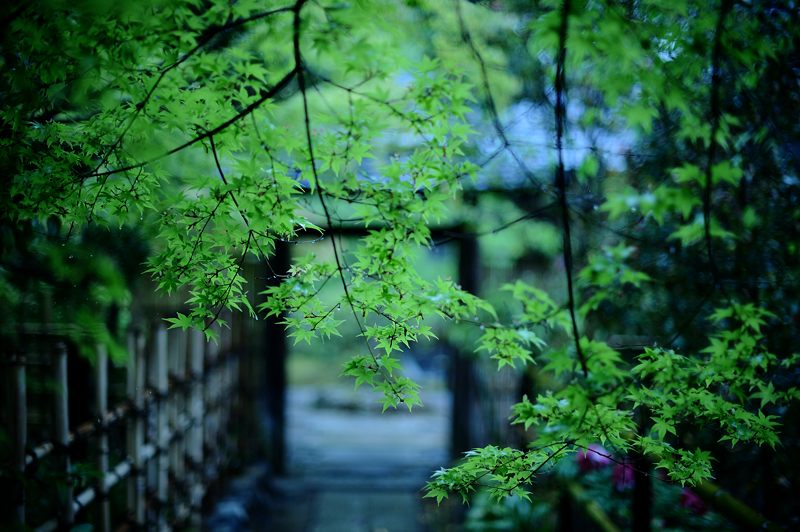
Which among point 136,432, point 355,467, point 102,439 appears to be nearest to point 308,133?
point 102,439

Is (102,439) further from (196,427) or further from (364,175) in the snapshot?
(364,175)

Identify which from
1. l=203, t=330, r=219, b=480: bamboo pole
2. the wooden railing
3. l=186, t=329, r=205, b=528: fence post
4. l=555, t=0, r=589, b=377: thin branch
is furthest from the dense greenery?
l=203, t=330, r=219, b=480: bamboo pole

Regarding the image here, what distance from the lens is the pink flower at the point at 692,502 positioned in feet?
10.1

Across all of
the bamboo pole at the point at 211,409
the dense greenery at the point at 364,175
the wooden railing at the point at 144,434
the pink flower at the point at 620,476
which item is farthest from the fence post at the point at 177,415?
the pink flower at the point at 620,476

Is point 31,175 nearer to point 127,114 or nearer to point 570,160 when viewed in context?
point 127,114

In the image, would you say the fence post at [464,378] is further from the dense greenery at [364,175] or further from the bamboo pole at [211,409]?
the dense greenery at [364,175]

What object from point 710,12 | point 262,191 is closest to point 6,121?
point 262,191

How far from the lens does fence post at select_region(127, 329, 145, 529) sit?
3438 millimetres

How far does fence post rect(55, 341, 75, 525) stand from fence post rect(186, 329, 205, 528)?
207cm

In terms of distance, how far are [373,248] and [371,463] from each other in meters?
6.08

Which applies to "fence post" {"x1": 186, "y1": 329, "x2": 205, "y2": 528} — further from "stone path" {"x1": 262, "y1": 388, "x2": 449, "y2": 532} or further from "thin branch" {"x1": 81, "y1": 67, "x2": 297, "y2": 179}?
"thin branch" {"x1": 81, "y1": 67, "x2": 297, "y2": 179}

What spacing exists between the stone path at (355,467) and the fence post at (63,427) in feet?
8.85

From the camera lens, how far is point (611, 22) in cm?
174

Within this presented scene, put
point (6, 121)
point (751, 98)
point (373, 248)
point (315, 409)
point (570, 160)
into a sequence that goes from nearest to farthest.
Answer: point (6, 121), point (373, 248), point (751, 98), point (570, 160), point (315, 409)
